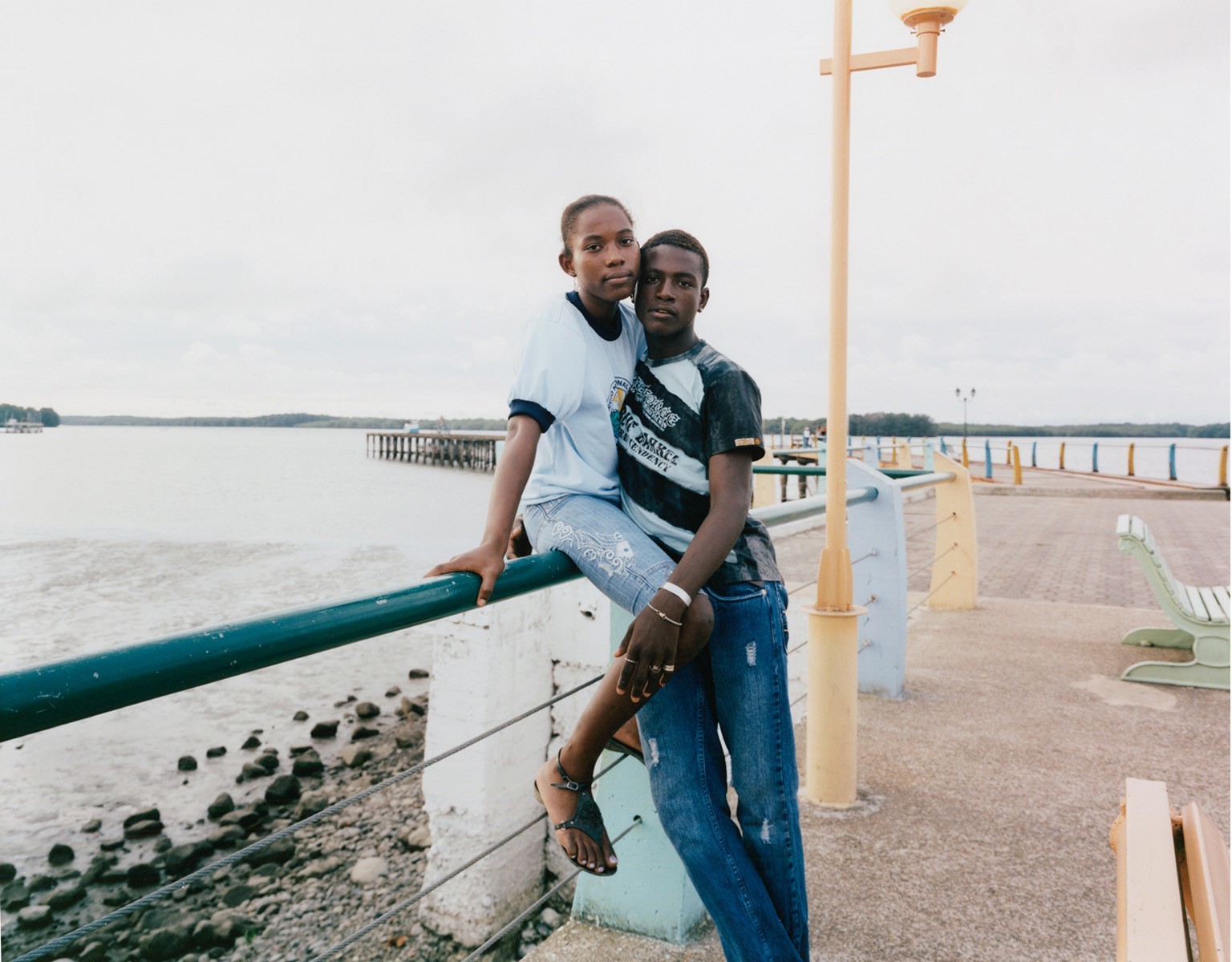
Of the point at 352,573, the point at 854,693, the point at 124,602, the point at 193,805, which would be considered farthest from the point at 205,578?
the point at 854,693

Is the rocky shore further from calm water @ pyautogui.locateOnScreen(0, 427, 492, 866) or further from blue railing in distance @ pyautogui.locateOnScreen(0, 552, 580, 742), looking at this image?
blue railing in distance @ pyautogui.locateOnScreen(0, 552, 580, 742)

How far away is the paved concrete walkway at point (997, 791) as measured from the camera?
234cm

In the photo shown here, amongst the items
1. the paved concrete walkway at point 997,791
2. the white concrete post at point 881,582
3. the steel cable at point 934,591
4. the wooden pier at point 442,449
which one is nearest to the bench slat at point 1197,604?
the paved concrete walkway at point 997,791

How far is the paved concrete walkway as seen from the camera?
2340 mm

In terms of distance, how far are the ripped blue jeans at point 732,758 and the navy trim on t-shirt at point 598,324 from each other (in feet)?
1.20

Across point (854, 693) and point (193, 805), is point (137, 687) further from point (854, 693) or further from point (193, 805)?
point (193, 805)

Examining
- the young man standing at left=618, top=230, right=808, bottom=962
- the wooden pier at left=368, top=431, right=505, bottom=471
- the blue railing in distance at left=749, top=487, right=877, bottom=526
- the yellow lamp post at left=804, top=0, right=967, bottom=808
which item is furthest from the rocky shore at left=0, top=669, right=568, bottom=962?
the wooden pier at left=368, top=431, right=505, bottom=471

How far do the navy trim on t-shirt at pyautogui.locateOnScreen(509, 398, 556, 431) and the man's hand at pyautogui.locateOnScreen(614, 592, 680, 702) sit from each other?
417 millimetres

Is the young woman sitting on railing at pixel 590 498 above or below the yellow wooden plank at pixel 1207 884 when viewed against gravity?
above

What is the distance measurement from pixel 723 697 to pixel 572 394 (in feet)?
2.21

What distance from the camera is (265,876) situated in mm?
7211

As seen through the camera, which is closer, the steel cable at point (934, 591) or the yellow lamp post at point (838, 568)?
the yellow lamp post at point (838, 568)

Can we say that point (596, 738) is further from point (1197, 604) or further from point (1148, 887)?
point (1197, 604)

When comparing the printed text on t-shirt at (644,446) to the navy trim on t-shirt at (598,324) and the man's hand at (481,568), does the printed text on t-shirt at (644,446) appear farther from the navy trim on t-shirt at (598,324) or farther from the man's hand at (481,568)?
the man's hand at (481,568)
